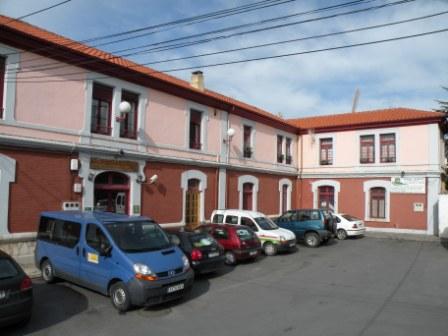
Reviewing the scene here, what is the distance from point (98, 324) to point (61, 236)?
3.10 m

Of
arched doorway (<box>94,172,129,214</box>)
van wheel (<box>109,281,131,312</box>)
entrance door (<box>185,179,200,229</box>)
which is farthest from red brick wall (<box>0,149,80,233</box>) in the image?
entrance door (<box>185,179,200,229</box>)

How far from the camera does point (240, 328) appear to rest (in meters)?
6.83

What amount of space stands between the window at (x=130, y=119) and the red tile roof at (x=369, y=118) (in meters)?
14.8

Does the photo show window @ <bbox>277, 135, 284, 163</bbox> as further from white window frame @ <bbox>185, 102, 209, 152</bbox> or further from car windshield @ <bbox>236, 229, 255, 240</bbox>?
car windshield @ <bbox>236, 229, 255, 240</bbox>

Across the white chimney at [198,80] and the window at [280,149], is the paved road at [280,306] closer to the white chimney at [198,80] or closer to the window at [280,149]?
the white chimney at [198,80]

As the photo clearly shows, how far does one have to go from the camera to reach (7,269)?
21.1ft

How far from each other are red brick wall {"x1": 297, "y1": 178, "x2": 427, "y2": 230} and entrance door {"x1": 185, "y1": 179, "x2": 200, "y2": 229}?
1078 centimetres

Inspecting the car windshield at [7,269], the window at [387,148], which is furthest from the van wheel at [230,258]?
the window at [387,148]

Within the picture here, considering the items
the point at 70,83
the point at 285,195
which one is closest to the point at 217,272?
the point at 70,83

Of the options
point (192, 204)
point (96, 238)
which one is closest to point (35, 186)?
point (96, 238)

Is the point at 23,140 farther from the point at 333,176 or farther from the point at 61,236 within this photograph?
the point at 333,176

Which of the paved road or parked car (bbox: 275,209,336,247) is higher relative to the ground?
parked car (bbox: 275,209,336,247)

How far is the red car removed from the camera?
12.6 metres

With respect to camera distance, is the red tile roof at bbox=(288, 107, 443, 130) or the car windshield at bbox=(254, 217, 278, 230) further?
the red tile roof at bbox=(288, 107, 443, 130)
